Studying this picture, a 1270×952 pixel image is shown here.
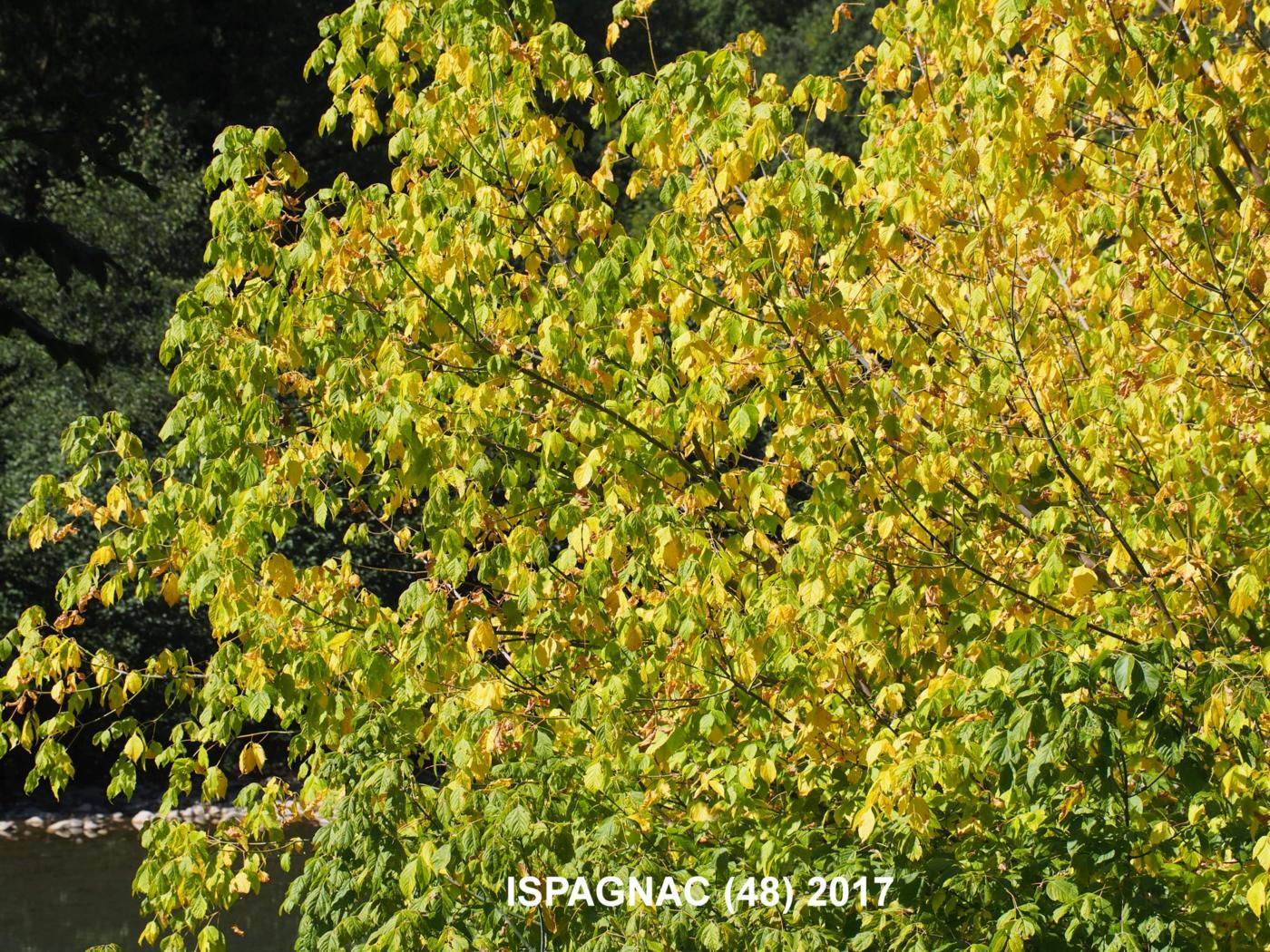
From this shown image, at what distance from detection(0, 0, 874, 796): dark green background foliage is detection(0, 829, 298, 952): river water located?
7.35 feet

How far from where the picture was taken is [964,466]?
4.40m

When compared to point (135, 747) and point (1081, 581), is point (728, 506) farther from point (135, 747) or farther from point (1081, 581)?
point (135, 747)

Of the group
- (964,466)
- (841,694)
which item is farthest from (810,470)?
(841,694)

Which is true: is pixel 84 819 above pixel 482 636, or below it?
above

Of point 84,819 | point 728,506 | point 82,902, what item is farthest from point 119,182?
point 728,506

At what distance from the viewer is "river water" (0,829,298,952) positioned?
11.4 m

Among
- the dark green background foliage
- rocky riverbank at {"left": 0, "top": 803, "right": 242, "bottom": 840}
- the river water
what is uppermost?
the dark green background foliage

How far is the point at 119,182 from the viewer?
68.2 feet

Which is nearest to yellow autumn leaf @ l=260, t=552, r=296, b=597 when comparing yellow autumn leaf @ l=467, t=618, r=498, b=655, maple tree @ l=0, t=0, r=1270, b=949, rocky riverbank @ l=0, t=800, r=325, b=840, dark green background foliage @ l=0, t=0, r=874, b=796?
maple tree @ l=0, t=0, r=1270, b=949

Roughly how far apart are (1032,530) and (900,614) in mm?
515

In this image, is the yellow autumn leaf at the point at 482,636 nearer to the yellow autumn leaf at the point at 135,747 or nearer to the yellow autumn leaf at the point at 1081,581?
the yellow autumn leaf at the point at 135,747

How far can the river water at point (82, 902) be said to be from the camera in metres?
11.4

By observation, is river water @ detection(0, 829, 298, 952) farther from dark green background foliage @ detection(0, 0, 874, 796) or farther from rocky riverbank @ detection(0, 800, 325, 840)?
dark green background foliage @ detection(0, 0, 874, 796)

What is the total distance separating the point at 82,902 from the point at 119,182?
11.5 metres
